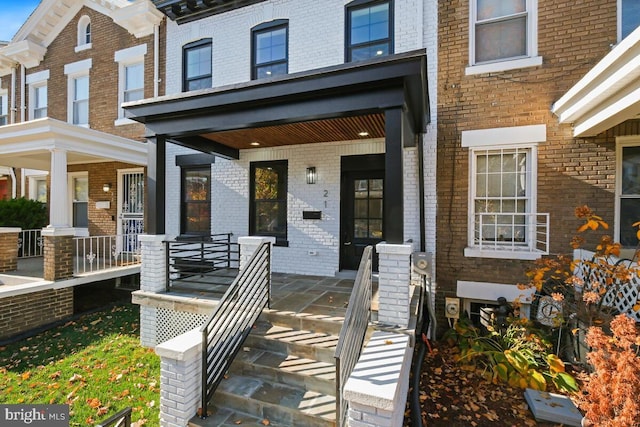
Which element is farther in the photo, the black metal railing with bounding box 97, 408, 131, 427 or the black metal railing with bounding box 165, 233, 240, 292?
the black metal railing with bounding box 165, 233, 240, 292

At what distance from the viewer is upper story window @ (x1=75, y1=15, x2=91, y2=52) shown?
948cm

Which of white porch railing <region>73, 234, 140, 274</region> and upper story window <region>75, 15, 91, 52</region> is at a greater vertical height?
upper story window <region>75, 15, 91, 52</region>

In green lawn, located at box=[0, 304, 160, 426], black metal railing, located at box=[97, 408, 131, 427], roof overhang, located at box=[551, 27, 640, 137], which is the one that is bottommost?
green lawn, located at box=[0, 304, 160, 426]

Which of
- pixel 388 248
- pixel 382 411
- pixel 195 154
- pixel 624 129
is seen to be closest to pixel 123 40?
pixel 195 154

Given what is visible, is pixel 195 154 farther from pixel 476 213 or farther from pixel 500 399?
pixel 500 399

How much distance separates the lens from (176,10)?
7.83 m

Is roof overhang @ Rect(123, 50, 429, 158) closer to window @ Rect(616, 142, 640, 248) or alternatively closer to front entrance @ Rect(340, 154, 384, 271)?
front entrance @ Rect(340, 154, 384, 271)

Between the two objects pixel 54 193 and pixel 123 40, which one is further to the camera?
pixel 123 40

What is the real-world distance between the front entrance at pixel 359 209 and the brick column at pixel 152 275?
3439 millimetres

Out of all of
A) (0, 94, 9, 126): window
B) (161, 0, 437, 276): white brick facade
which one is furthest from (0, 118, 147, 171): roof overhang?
(0, 94, 9, 126): window

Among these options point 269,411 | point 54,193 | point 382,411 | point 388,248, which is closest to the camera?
point 382,411

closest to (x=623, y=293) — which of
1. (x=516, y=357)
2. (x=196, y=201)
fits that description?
(x=516, y=357)

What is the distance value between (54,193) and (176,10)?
527 cm

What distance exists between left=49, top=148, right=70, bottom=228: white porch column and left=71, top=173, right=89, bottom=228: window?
3.54 meters
